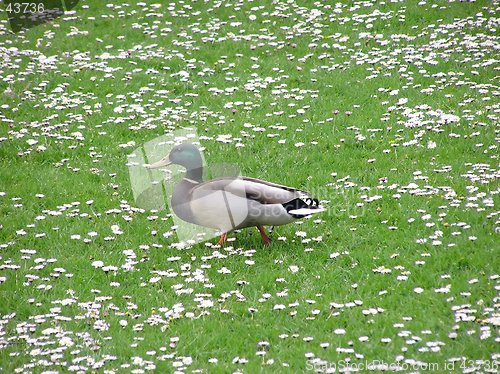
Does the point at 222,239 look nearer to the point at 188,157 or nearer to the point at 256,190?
the point at 256,190

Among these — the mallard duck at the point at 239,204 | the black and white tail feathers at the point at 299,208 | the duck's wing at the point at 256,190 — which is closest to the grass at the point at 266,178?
the mallard duck at the point at 239,204

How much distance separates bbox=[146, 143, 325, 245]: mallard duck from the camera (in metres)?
7.57

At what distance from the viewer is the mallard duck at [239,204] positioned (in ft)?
24.8

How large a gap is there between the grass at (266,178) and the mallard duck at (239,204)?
0.32 meters

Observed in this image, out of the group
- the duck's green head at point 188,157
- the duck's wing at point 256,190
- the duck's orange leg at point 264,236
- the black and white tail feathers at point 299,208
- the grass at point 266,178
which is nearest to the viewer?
the grass at point 266,178

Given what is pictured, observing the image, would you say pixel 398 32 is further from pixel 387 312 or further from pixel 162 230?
pixel 387 312

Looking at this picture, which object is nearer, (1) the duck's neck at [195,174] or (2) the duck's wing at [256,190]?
(2) the duck's wing at [256,190]

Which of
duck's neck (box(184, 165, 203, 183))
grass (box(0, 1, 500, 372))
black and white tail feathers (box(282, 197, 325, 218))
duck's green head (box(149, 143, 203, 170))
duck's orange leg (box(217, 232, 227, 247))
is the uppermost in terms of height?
duck's green head (box(149, 143, 203, 170))

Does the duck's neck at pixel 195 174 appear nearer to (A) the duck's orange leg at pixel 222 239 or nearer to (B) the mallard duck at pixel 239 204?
(B) the mallard duck at pixel 239 204

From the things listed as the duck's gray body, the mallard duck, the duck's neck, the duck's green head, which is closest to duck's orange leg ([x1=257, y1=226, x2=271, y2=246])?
the mallard duck

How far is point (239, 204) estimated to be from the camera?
7.60 meters

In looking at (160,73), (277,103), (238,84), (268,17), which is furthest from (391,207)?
(268,17)

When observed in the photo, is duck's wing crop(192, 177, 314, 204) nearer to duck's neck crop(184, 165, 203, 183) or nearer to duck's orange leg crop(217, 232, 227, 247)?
duck's neck crop(184, 165, 203, 183)

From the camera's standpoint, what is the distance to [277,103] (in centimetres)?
1184
